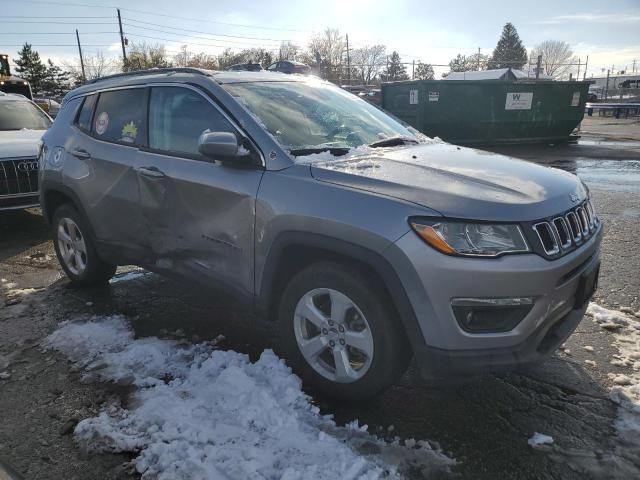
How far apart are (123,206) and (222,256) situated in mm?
1185

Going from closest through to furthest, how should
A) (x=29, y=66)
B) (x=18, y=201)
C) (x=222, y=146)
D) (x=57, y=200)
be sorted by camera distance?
(x=222, y=146) < (x=57, y=200) < (x=18, y=201) < (x=29, y=66)

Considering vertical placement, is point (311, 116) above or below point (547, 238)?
above

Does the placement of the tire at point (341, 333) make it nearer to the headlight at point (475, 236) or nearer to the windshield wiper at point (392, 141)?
the headlight at point (475, 236)

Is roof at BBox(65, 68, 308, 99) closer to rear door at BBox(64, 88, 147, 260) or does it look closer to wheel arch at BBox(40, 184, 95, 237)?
rear door at BBox(64, 88, 147, 260)

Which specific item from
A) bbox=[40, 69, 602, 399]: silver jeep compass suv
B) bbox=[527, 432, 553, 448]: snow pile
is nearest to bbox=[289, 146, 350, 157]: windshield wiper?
bbox=[40, 69, 602, 399]: silver jeep compass suv

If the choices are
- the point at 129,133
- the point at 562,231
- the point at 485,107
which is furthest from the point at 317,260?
the point at 485,107

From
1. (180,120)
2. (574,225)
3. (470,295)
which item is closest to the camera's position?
(470,295)

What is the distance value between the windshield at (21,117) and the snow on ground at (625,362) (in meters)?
8.40

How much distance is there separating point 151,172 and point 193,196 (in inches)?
19.6

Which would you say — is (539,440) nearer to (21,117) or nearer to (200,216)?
(200,216)

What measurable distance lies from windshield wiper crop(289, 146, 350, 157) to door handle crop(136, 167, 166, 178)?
1050mm

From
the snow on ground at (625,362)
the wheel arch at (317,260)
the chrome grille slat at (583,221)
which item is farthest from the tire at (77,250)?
the snow on ground at (625,362)

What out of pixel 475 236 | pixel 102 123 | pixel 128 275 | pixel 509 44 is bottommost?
pixel 128 275

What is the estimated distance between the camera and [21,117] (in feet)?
27.5
